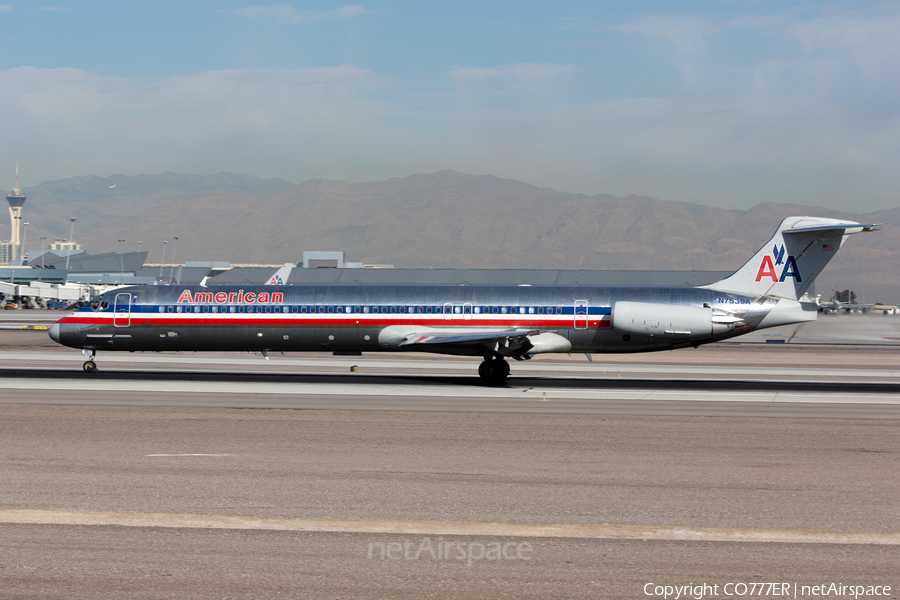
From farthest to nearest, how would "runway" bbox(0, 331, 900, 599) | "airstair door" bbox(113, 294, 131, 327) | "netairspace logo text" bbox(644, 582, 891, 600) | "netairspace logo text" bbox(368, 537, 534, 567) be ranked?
"airstair door" bbox(113, 294, 131, 327) < "netairspace logo text" bbox(368, 537, 534, 567) < "runway" bbox(0, 331, 900, 599) < "netairspace logo text" bbox(644, 582, 891, 600)

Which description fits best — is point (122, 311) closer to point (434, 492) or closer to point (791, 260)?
point (434, 492)

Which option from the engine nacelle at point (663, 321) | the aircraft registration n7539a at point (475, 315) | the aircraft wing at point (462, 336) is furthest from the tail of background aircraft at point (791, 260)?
the aircraft wing at point (462, 336)

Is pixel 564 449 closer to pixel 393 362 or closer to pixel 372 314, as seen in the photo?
pixel 372 314

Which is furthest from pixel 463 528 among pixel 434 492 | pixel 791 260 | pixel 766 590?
pixel 791 260

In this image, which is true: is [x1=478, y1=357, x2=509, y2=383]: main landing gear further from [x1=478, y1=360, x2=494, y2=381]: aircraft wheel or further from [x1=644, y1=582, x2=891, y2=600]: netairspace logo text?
[x1=644, y1=582, x2=891, y2=600]: netairspace logo text

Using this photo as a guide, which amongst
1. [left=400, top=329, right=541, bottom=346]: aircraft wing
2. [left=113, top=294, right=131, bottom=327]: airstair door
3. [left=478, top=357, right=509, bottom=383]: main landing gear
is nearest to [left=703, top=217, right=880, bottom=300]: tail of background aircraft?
[left=400, top=329, right=541, bottom=346]: aircraft wing

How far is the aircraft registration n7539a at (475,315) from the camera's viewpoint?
89.4 ft

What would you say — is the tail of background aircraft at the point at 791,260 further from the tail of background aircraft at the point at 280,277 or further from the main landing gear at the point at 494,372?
the tail of background aircraft at the point at 280,277

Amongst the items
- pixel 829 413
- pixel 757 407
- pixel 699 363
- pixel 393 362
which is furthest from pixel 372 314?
pixel 699 363

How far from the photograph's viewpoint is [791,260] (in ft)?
91.9

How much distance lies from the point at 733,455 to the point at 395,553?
8.51 metres

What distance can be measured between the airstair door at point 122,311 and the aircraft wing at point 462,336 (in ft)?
36.1

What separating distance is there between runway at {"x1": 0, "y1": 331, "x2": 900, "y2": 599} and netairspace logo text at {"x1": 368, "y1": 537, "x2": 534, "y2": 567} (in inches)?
1.3

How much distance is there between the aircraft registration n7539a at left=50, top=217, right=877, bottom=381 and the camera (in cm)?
2725
